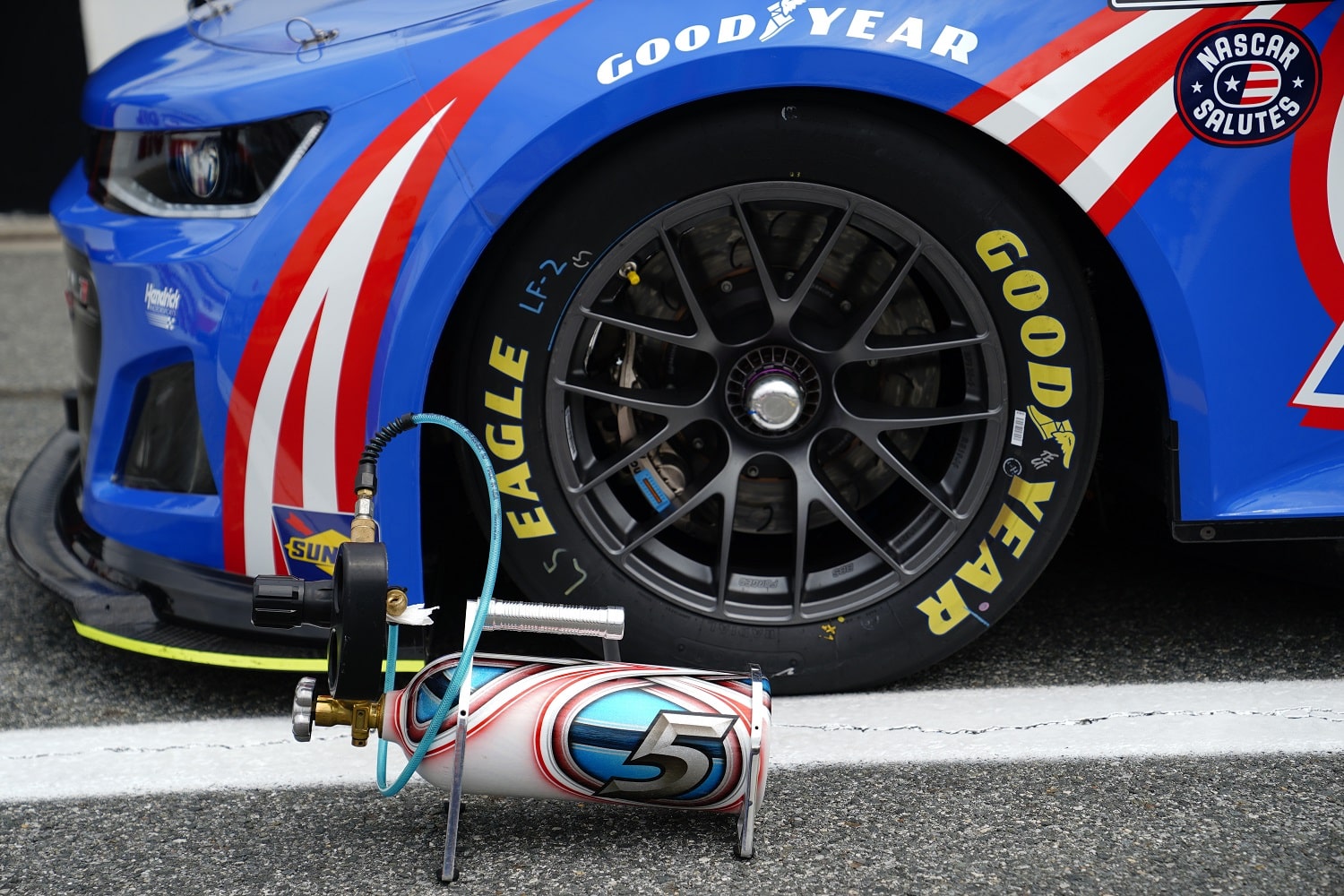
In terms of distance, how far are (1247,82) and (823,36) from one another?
1.97 ft

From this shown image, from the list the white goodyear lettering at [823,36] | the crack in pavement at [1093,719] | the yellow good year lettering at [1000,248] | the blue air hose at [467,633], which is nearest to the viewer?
the blue air hose at [467,633]

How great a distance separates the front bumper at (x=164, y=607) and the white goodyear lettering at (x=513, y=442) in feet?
0.95

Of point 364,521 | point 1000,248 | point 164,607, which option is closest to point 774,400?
point 1000,248

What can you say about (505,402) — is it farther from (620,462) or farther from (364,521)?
(364,521)

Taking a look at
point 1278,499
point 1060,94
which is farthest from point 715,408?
point 1278,499

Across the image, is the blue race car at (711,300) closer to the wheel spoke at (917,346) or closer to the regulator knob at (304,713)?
the wheel spoke at (917,346)

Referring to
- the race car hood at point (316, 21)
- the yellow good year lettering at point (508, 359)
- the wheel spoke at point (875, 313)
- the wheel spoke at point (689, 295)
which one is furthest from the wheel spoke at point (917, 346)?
the race car hood at point (316, 21)

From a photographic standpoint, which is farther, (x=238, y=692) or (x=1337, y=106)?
(x=238, y=692)

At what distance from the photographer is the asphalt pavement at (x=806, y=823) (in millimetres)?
1554

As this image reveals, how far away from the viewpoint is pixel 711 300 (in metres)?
1.98

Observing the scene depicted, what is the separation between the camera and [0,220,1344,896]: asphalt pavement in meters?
1.55

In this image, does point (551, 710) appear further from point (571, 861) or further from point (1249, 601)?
point (1249, 601)

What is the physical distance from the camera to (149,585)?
1.97 m

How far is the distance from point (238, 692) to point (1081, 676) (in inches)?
55.8
